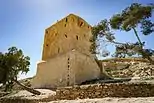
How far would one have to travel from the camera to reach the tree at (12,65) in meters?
20.4

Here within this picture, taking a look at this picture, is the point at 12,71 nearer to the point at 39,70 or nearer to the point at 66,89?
the point at 39,70

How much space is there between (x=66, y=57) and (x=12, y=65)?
4934 mm

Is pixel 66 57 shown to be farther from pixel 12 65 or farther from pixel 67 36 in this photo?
pixel 12 65

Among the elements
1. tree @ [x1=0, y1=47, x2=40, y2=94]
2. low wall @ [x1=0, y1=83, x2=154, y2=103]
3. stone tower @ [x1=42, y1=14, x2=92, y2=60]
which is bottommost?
low wall @ [x1=0, y1=83, x2=154, y2=103]

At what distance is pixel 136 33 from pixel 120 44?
3.78 feet

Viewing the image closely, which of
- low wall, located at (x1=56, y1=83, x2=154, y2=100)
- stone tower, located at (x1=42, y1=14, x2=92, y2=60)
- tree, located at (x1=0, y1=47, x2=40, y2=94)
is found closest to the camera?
low wall, located at (x1=56, y1=83, x2=154, y2=100)

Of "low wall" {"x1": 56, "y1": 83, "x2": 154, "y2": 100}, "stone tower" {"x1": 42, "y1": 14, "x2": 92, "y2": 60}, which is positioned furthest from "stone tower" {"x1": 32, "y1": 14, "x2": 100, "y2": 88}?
"low wall" {"x1": 56, "y1": 83, "x2": 154, "y2": 100}

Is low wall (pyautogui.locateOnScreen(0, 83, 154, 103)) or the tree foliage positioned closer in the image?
low wall (pyautogui.locateOnScreen(0, 83, 154, 103))

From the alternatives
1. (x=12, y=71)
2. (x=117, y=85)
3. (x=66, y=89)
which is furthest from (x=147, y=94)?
(x=12, y=71)

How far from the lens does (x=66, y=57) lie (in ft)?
76.6

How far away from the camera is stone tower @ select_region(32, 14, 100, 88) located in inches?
897

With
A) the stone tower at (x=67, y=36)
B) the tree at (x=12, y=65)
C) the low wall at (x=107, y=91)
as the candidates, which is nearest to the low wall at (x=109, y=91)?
the low wall at (x=107, y=91)

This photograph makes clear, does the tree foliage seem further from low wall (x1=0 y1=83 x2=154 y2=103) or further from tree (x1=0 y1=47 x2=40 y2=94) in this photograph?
low wall (x1=0 y1=83 x2=154 y2=103)

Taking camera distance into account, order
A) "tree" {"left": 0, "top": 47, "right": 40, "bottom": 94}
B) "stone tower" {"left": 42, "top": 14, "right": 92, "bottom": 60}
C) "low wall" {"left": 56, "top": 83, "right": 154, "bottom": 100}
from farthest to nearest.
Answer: "stone tower" {"left": 42, "top": 14, "right": 92, "bottom": 60}, "tree" {"left": 0, "top": 47, "right": 40, "bottom": 94}, "low wall" {"left": 56, "top": 83, "right": 154, "bottom": 100}
